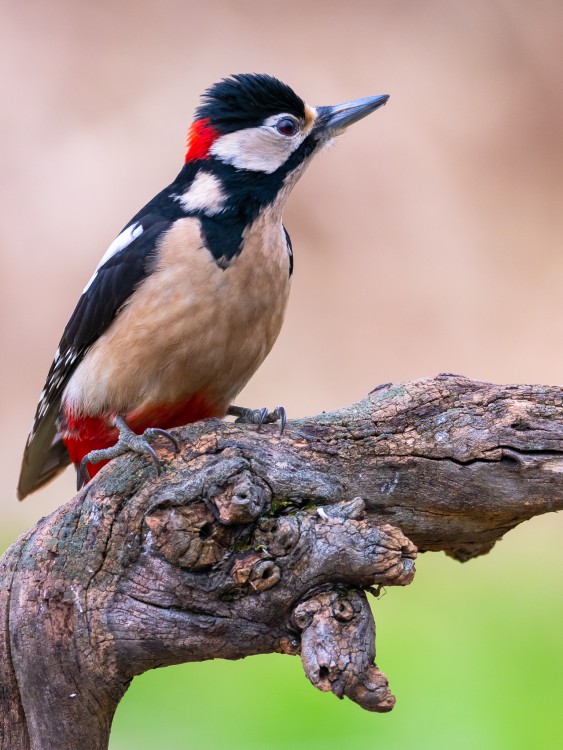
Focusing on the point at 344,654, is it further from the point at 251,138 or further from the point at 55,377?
the point at 251,138

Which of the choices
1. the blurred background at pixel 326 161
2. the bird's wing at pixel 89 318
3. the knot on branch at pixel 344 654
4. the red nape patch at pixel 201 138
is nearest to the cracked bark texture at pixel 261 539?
the knot on branch at pixel 344 654

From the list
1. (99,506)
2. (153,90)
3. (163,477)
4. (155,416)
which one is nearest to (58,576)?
(99,506)

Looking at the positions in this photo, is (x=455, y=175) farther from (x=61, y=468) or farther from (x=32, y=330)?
(x=61, y=468)

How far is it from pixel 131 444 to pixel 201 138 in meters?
0.99

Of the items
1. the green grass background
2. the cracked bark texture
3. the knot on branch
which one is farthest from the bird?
the green grass background

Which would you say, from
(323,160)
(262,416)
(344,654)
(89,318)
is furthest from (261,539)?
(323,160)

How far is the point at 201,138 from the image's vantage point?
3068 millimetres

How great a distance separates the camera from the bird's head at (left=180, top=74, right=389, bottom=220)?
2.98 metres

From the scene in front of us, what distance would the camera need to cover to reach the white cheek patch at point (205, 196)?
294cm

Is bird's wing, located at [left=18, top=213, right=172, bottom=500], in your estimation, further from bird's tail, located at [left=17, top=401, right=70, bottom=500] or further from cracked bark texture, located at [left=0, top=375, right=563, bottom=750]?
cracked bark texture, located at [left=0, top=375, right=563, bottom=750]

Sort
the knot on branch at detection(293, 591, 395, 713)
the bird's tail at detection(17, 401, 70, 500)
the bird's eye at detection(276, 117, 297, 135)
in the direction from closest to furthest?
the knot on branch at detection(293, 591, 395, 713), the bird's eye at detection(276, 117, 297, 135), the bird's tail at detection(17, 401, 70, 500)

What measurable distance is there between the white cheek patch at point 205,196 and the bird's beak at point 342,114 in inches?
14.8

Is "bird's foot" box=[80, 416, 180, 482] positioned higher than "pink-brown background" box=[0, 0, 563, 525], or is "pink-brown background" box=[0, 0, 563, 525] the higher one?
"pink-brown background" box=[0, 0, 563, 525]

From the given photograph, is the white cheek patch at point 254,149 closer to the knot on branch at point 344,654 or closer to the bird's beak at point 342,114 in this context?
the bird's beak at point 342,114
